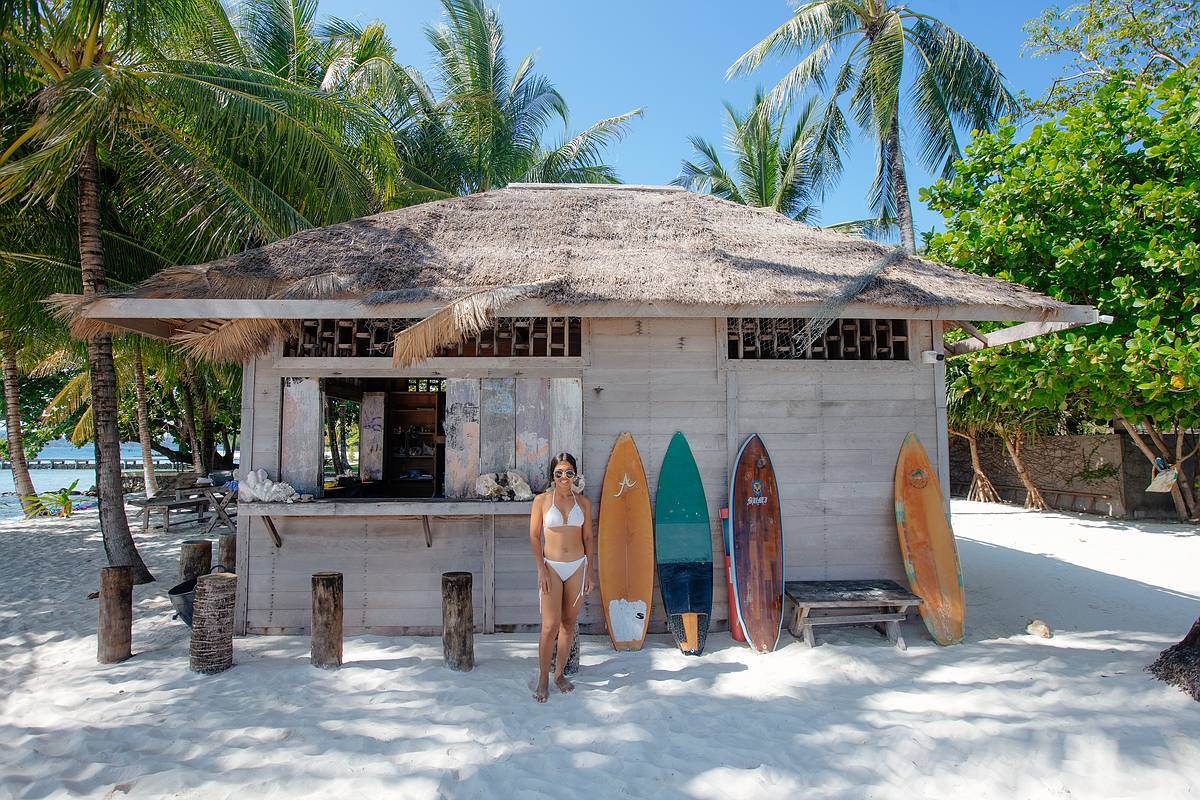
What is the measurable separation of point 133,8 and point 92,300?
11.6ft

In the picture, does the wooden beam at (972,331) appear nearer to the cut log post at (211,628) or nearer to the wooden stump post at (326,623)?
the wooden stump post at (326,623)

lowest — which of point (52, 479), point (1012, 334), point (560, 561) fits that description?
point (52, 479)

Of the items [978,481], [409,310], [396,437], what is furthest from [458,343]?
[978,481]

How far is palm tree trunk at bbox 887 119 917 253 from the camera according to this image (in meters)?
11.8

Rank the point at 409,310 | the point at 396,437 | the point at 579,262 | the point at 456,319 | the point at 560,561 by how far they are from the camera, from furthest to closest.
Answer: the point at 396,437, the point at 579,262, the point at 409,310, the point at 456,319, the point at 560,561

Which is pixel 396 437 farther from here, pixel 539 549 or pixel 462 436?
pixel 539 549

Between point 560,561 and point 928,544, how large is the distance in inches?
124

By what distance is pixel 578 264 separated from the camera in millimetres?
4922

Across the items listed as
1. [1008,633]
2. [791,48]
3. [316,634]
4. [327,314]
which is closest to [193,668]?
[316,634]

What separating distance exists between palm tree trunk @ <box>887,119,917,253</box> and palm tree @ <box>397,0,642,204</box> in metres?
7.18

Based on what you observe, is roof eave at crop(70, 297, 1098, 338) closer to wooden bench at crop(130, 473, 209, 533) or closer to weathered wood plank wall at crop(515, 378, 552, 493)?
weathered wood plank wall at crop(515, 378, 552, 493)

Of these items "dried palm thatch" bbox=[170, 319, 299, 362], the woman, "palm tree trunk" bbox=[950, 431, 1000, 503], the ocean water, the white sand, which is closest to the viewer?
the white sand

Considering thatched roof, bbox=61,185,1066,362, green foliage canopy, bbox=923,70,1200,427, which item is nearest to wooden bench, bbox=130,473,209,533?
thatched roof, bbox=61,185,1066,362

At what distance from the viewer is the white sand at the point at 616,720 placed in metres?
2.78
